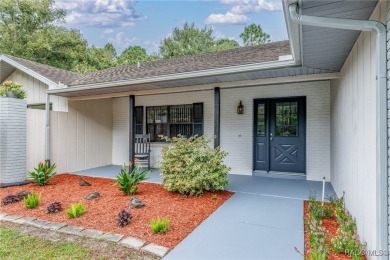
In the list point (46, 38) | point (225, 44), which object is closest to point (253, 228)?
point (46, 38)

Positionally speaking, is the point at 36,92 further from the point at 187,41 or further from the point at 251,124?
the point at 187,41

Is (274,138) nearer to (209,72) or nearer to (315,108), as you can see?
(315,108)

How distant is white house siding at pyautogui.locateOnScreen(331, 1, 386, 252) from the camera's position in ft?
7.54

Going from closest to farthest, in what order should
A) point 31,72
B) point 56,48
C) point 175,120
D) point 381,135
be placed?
point 381,135 → point 31,72 → point 175,120 → point 56,48

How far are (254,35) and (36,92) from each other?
18.1 meters

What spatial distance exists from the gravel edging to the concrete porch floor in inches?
8.5

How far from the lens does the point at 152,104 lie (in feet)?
26.9

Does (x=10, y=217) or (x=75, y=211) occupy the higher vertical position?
(x=75, y=211)

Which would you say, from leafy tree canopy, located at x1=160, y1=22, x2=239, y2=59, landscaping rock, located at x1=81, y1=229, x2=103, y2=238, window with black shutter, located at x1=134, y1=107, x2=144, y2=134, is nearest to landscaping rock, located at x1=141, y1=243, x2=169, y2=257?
landscaping rock, located at x1=81, y1=229, x2=103, y2=238

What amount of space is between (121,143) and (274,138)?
5254mm

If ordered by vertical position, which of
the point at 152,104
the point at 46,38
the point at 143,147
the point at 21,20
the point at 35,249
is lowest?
the point at 35,249

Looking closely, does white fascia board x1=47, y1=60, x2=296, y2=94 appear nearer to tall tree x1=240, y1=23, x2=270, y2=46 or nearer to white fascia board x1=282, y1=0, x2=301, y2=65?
white fascia board x1=282, y1=0, x2=301, y2=65

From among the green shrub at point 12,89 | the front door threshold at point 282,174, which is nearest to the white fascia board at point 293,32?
the front door threshold at point 282,174

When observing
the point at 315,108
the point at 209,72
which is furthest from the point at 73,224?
the point at 315,108
